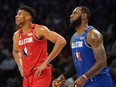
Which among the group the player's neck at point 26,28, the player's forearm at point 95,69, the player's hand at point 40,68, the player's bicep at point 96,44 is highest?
the player's neck at point 26,28

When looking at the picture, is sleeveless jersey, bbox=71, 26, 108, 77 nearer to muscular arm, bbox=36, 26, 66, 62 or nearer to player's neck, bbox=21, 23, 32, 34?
muscular arm, bbox=36, 26, 66, 62

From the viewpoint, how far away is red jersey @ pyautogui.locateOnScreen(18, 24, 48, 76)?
5.79m

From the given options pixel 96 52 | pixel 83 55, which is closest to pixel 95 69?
pixel 96 52

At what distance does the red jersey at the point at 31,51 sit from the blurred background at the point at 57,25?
2.13m

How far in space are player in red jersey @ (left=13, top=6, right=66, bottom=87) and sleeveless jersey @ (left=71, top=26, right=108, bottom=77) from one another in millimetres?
495

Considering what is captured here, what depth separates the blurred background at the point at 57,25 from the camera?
927 cm

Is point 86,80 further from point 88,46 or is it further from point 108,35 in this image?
point 108,35

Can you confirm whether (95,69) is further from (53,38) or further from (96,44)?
(53,38)

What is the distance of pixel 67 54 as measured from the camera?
9.64 metres

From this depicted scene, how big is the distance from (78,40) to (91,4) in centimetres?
587

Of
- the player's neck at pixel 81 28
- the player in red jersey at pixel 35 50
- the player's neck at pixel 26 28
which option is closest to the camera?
the player's neck at pixel 81 28

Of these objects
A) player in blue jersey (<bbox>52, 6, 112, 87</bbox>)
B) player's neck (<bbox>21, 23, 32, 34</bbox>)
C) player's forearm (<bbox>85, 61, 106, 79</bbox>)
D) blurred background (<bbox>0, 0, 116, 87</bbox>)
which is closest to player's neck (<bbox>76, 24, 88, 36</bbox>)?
player in blue jersey (<bbox>52, 6, 112, 87</bbox>)

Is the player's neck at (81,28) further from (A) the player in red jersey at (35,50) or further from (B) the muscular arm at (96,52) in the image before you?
(A) the player in red jersey at (35,50)

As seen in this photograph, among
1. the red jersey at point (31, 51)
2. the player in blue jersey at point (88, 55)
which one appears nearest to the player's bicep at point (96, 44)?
the player in blue jersey at point (88, 55)
